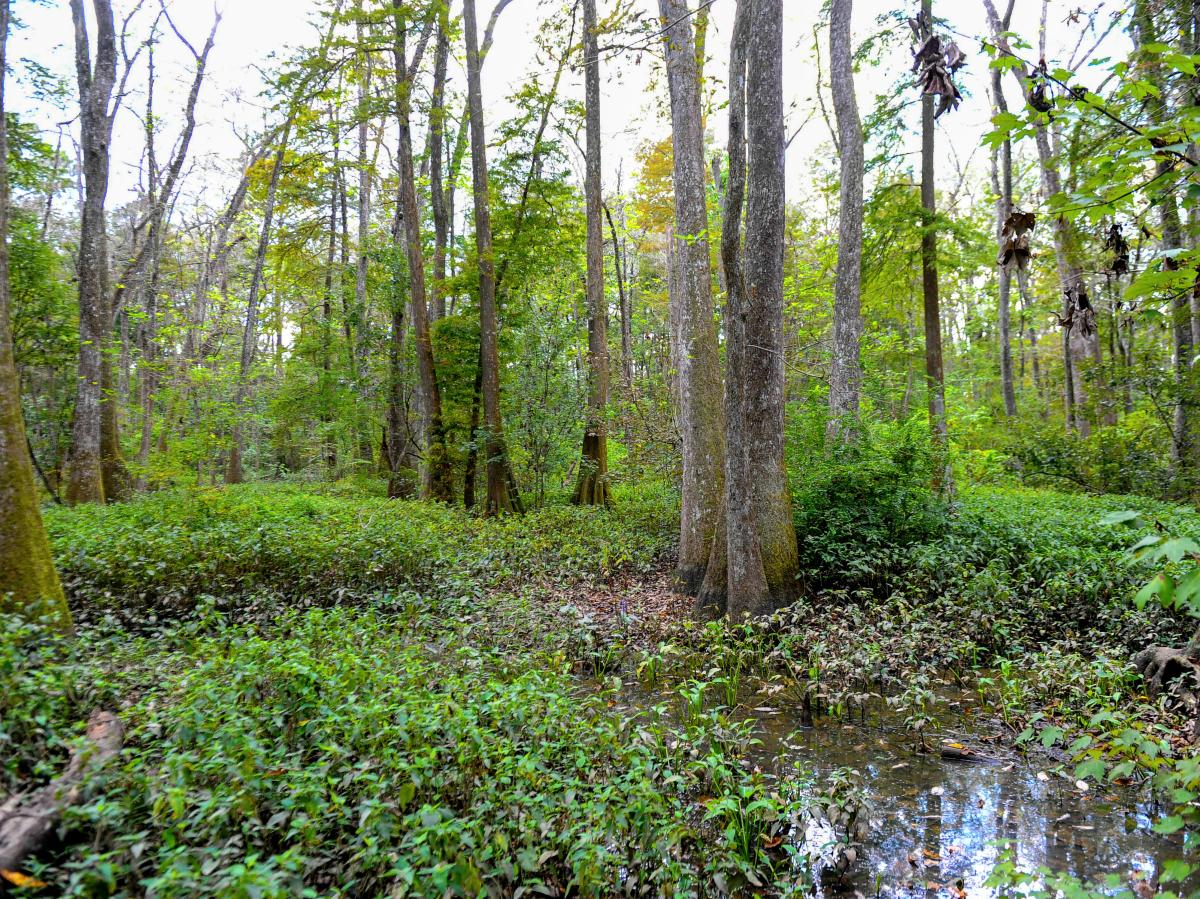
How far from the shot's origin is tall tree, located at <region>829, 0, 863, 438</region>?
1125cm

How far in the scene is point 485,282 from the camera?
1338 cm

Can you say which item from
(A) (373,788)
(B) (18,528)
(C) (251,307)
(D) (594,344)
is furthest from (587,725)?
(C) (251,307)

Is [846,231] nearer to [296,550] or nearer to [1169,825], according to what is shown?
[296,550]

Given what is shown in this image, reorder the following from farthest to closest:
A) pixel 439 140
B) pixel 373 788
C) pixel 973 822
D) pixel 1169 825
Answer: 1. pixel 439 140
2. pixel 973 822
3. pixel 373 788
4. pixel 1169 825

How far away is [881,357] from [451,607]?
53.2ft

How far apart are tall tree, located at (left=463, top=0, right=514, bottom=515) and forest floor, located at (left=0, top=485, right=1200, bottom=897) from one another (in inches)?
186

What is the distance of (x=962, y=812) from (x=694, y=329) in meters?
6.43

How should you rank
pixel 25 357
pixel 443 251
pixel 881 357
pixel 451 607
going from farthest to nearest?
pixel 881 357, pixel 443 251, pixel 25 357, pixel 451 607

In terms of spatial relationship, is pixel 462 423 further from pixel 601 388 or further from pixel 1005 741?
pixel 1005 741

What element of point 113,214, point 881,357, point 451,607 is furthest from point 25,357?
point 113,214

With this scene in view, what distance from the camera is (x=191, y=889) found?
89.8 inches

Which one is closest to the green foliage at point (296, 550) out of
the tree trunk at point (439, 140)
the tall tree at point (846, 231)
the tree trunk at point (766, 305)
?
the tree trunk at point (766, 305)

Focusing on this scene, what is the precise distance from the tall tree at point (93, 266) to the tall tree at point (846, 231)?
42.1 ft

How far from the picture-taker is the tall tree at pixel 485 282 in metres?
13.1
